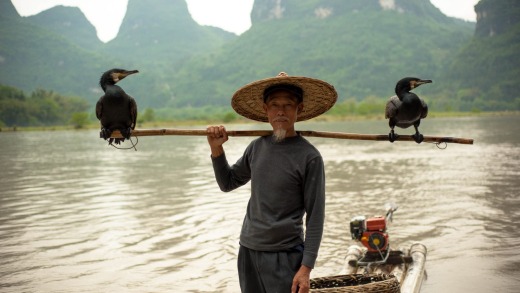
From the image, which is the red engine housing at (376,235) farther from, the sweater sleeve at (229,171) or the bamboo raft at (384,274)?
the sweater sleeve at (229,171)

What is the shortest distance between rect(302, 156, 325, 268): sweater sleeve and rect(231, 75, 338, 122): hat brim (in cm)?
45

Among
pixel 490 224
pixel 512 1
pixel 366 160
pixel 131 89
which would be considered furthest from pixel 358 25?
pixel 490 224

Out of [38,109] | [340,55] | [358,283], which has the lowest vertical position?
[358,283]

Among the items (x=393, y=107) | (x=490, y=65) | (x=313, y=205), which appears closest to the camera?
(x=313, y=205)

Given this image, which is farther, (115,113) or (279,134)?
(115,113)

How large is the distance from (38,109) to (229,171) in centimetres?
8150


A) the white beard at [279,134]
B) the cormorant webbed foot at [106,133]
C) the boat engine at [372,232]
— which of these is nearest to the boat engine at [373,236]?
the boat engine at [372,232]

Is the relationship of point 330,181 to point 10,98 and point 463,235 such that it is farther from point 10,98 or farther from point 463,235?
point 10,98

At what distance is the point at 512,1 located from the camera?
128m

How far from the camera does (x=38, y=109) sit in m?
77.4

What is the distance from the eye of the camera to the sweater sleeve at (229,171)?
286cm

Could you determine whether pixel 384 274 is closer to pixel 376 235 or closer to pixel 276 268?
pixel 376 235

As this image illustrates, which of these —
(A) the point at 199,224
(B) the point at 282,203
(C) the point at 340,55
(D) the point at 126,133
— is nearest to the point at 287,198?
(B) the point at 282,203

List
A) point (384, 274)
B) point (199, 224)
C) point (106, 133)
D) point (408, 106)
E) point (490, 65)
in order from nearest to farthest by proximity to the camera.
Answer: point (106, 133)
point (408, 106)
point (384, 274)
point (199, 224)
point (490, 65)
